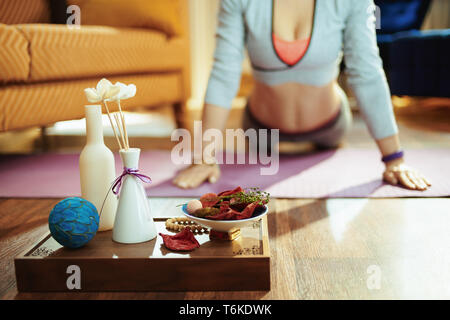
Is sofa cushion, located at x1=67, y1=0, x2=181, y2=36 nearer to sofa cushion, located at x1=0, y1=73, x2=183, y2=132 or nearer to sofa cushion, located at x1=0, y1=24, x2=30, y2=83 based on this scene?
sofa cushion, located at x1=0, y1=73, x2=183, y2=132

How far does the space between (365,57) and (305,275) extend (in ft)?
2.43

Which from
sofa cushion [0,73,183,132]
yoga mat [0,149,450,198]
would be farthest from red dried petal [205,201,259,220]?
sofa cushion [0,73,183,132]

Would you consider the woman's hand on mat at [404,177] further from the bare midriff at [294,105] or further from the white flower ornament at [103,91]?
the white flower ornament at [103,91]

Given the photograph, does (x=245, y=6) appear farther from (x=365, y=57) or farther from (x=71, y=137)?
(x=71, y=137)

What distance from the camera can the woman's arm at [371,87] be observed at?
1.26 m

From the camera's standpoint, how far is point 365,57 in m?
1.27

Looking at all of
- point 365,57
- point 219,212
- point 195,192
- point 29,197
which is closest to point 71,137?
point 29,197

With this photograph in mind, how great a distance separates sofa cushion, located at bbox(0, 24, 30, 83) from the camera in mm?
1359

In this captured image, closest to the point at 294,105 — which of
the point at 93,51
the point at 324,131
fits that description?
the point at 324,131

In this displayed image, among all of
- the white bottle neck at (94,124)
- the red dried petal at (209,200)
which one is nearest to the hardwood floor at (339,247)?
the red dried petal at (209,200)

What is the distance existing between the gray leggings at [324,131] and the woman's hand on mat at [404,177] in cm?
38

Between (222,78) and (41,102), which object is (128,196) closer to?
(222,78)

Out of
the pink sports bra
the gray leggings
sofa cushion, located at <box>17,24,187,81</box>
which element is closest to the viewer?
the pink sports bra

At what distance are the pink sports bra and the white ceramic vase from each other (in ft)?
2.48
